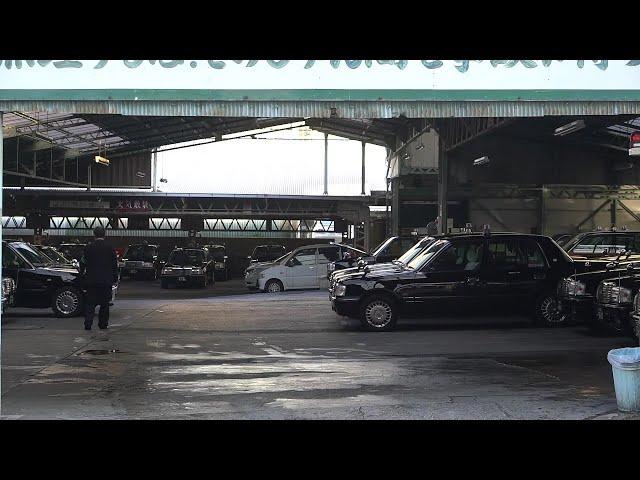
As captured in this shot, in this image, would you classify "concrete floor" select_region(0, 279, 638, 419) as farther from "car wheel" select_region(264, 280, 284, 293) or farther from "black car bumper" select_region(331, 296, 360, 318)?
"car wheel" select_region(264, 280, 284, 293)

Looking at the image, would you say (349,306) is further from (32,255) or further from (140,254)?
(140,254)

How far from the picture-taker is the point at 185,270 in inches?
1145

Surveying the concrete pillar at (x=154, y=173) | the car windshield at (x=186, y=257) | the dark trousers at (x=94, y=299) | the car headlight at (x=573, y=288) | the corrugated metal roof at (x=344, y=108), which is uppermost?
the concrete pillar at (x=154, y=173)

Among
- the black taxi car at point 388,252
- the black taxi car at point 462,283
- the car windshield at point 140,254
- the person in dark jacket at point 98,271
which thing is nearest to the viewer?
the person in dark jacket at point 98,271

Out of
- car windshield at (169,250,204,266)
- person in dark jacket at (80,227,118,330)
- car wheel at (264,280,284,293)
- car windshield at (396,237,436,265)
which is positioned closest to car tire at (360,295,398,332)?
car windshield at (396,237,436,265)

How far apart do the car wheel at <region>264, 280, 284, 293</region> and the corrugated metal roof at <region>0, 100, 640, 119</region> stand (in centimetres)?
1648

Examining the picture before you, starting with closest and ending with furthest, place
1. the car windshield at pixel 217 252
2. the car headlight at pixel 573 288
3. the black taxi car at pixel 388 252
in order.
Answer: the car headlight at pixel 573 288 < the black taxi car at pixel 388 252 < the car windshield at pixel 217 252

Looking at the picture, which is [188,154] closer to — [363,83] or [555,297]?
[555,297]

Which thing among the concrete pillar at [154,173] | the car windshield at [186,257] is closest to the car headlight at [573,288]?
the car windshield at [186,257]

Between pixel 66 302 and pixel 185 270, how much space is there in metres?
14.0

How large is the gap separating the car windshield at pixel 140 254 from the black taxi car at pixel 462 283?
22.5 meters

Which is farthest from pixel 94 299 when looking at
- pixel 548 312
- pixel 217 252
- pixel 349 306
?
pixel 217 252

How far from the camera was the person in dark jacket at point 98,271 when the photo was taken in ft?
41.2

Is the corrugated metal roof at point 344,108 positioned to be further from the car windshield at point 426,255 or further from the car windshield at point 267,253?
the car windshield at point 267,253
